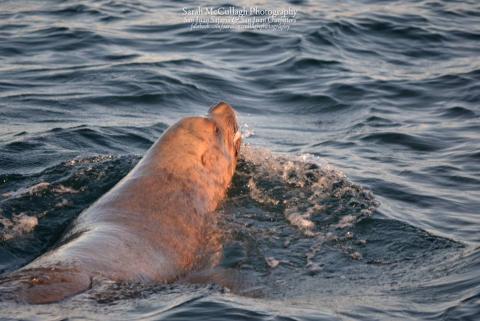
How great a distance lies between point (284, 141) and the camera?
1146 centimetres

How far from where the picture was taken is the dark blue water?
21.8ft

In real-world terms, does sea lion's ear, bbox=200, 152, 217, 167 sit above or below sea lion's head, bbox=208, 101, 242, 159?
below

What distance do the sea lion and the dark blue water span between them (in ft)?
0.57

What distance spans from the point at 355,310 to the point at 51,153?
4.69 meters

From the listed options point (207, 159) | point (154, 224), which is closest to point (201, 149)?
point (207, 159)

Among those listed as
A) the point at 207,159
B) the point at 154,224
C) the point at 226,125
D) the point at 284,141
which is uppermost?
the point at 226,125

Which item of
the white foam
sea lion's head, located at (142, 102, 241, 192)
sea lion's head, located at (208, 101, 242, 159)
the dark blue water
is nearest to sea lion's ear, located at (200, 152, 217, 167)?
sea lion's head, located at (142, 102, 241, 192)

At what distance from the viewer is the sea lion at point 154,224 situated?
5.60 m

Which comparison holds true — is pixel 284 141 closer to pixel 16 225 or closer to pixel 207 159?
pixel 207 159

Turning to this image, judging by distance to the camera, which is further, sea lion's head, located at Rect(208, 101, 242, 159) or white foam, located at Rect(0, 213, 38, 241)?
sea lion's head, located at Rect(208, 101, 242, 159)

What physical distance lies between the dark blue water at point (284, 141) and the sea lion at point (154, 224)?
174 millimetres

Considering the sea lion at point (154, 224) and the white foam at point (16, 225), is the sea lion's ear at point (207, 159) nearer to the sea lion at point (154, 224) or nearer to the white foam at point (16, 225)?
the sea lion at point (154, 224)

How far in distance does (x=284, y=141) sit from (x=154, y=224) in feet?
15.8

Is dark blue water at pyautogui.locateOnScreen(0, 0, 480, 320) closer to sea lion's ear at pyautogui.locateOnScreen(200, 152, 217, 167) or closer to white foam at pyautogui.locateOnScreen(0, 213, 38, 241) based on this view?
white foam at pyautogui.locateOnScreen(0, 213, 38, 241)
